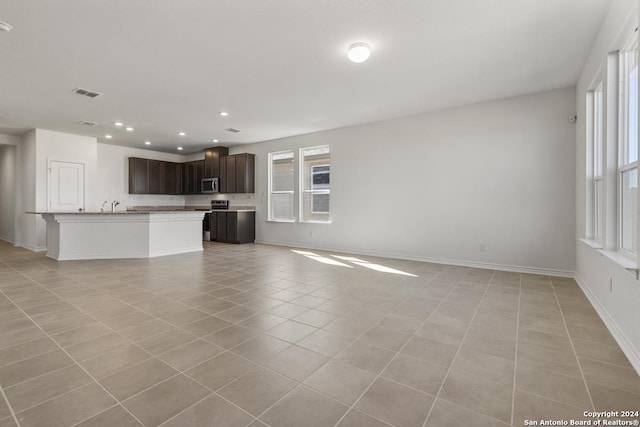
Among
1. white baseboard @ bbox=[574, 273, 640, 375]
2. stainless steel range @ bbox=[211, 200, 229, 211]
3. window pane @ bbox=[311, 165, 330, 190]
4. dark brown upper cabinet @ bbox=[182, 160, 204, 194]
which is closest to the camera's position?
white baseboard @ bbox=[574, 273, 640, 375]

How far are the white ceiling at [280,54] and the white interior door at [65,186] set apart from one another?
1.63m

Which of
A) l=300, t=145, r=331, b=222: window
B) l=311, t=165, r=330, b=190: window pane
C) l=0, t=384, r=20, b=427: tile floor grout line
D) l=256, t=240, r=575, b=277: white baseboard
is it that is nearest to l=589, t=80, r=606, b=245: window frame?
l=256, t=240, r=575, b=277: white baseboard

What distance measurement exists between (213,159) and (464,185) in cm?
673

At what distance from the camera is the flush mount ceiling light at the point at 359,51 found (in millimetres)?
3215

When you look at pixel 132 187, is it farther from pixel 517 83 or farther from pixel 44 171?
A: pixel 517 83

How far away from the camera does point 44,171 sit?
6.89 m

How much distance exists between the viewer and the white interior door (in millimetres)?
7039

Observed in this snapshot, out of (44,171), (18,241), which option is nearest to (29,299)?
(44,171)

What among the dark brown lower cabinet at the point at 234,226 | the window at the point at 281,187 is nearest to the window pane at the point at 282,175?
the window at the point at 281,187

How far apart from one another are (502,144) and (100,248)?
733cm

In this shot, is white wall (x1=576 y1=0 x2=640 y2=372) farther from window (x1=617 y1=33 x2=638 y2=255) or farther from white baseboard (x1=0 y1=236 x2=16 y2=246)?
white baseboard (x1=0 y1=236 x2=16 y2=246)

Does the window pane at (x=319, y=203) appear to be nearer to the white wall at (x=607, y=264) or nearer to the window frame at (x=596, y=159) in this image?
the white wall at (x=607, y=264)

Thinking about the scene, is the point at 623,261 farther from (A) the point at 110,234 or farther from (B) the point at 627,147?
(A) the point at 110,234

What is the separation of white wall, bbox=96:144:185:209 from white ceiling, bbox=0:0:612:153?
2922mm
